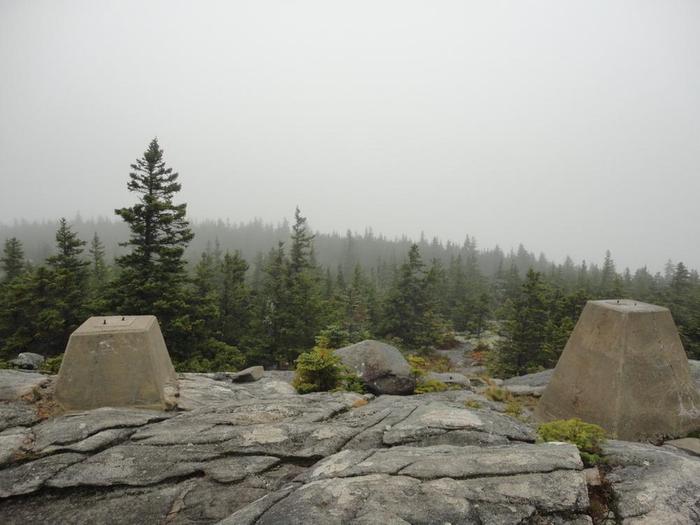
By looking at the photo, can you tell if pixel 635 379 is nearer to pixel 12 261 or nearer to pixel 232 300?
pixel 232 300

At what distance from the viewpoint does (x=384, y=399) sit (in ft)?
26.5

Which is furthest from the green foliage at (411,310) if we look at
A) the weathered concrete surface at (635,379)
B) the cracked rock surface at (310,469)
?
the cracked rock surface at (310,469)

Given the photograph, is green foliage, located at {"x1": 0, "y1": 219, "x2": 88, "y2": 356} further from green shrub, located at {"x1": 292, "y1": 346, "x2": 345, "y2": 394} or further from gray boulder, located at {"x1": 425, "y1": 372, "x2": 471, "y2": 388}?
gray boulder, located at {"x1": 425, "y1": 372, "x2": 471, "y2": 388}

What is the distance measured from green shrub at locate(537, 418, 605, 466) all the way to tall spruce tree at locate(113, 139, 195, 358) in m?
17.5

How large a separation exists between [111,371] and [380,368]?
7.98 metres

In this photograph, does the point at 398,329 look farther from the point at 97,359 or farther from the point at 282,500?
the point at 282,500

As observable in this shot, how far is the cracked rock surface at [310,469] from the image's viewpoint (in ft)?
11.4

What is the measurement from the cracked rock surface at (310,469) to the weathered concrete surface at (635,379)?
4639 millimetres

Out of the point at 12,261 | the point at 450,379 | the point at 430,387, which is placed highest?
the point at 12,261

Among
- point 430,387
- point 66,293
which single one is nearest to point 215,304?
point 66,293

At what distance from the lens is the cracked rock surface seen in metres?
3.47

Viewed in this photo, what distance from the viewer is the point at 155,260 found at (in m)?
19.4

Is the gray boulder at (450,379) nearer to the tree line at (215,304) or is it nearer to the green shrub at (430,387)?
the green shrub at (430,387)

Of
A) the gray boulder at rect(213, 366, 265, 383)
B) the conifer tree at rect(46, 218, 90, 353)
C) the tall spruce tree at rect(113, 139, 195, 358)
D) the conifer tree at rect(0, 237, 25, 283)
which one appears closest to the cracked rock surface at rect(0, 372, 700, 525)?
the gray boulder at rect(213, 366, 265, 383)
